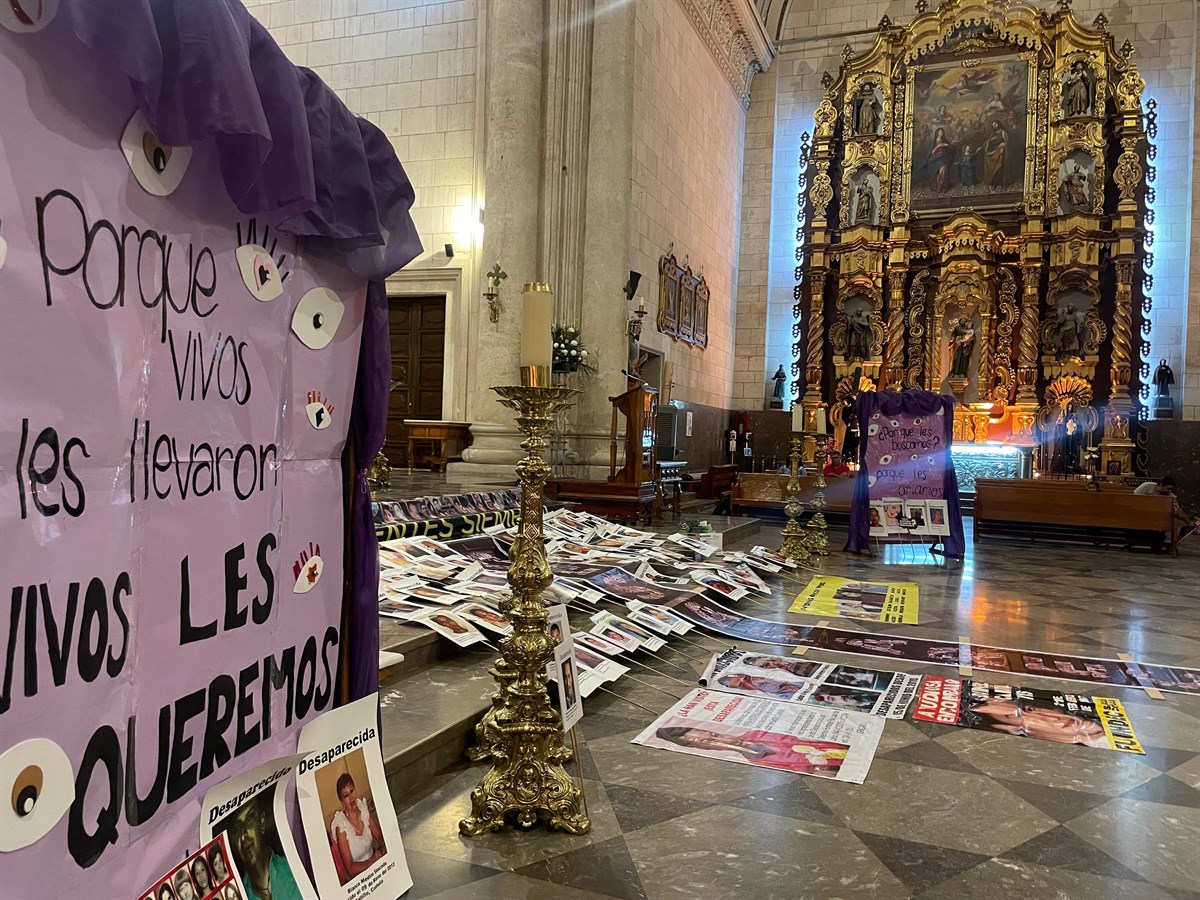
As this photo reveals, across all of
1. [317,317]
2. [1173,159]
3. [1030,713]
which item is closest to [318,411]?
[317,317]

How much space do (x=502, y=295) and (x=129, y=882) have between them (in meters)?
9.04

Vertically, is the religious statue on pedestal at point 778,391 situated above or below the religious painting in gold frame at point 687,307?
below

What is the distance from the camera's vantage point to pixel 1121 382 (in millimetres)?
14273

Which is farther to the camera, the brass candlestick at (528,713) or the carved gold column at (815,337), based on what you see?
the carved gold column at (815,337)

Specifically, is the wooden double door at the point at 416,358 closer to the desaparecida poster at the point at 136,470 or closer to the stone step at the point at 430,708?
the stone step at the point at 430,708

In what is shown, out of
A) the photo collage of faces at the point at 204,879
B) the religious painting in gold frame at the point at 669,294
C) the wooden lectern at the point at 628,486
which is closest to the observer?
the photo collage of faces at the point at 204,879

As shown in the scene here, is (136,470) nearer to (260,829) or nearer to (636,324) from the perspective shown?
(260,829)

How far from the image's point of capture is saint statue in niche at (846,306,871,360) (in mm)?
15945

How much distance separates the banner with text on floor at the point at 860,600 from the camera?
18.2ft

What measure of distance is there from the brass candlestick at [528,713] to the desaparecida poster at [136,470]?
725mm

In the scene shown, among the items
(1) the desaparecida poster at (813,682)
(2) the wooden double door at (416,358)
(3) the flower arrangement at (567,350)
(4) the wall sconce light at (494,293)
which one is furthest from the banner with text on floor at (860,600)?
(2) the wooden double door at (416,358)

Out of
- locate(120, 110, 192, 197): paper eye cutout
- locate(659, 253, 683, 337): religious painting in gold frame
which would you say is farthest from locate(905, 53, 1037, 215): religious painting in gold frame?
locate(120, 110, 192, 197): paper eye cutout

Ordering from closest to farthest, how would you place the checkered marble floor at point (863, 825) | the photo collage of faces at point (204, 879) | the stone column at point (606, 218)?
the photo collage of faces at point (204, 879)
the checkered marble floor at point (863, 825)
the stone column at point (606, 218)

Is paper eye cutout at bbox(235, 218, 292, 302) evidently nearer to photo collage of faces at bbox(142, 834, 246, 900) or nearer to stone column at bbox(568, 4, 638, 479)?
photo collage of faces at bbox(142, 834, 246, 900)
